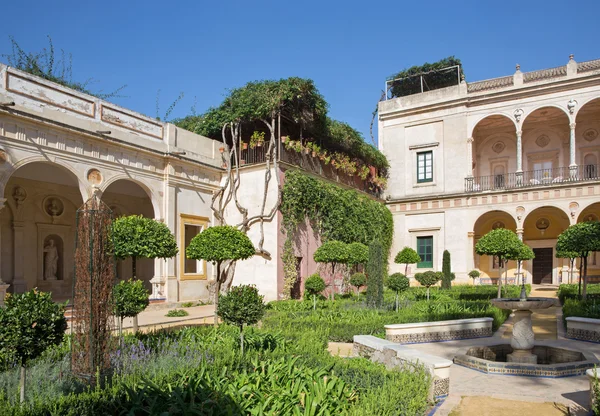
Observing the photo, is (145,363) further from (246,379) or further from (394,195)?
(394,195)

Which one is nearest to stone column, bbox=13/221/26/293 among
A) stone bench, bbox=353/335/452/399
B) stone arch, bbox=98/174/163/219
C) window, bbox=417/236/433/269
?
stone arch, bbox=98/174/163/219

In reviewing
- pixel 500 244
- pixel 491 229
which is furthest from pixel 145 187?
pixel 491 229

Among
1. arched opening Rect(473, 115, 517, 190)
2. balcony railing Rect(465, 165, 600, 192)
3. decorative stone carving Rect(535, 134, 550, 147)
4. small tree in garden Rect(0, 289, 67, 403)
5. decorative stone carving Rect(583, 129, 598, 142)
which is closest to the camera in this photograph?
small tree in garden Rect(0, 289, 67, 403)

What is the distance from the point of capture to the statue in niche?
17.0m

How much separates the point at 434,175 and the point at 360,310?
15.0m

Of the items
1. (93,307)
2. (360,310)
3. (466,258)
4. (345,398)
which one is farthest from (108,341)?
(466,258)

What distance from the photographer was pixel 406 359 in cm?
623

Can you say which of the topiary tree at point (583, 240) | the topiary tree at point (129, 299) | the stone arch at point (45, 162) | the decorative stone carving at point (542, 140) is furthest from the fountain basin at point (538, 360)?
the decorative stone carving at point (542, 140)

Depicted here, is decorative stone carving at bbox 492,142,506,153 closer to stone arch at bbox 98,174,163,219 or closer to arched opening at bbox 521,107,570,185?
arched opening at bbox 521,107,570,185

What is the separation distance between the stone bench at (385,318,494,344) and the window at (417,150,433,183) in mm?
15866

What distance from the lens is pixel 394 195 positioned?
26359mm

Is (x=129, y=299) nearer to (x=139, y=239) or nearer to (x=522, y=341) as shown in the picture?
(x=139, y=239)

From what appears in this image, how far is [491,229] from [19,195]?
895 inches

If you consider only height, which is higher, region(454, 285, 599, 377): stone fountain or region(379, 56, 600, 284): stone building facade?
region(379, 56, 600, 284): stone building facade
